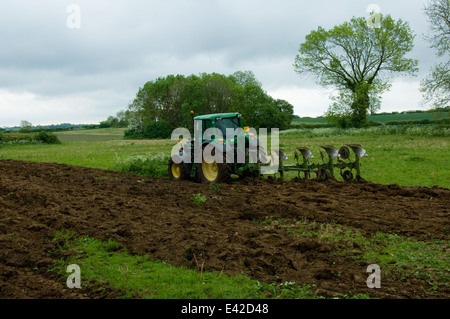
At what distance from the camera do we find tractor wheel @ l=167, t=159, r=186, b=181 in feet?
45.9

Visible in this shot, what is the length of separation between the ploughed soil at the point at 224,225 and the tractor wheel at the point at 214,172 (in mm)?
545

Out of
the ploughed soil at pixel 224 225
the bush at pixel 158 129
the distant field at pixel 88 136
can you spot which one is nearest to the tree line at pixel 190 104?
the bush at pixel 158 129

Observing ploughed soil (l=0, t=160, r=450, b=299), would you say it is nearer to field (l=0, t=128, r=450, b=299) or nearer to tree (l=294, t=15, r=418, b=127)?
field (l=0, t=128, r=450, b=299)

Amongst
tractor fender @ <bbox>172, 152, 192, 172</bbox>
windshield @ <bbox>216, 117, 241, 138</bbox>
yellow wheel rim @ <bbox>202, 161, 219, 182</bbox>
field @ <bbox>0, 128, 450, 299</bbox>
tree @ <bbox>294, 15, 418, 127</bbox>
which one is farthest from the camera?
tree @ <bbox>294, 15, 418, 127</bbox>

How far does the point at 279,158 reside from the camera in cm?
1338

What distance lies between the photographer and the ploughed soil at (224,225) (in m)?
5.26

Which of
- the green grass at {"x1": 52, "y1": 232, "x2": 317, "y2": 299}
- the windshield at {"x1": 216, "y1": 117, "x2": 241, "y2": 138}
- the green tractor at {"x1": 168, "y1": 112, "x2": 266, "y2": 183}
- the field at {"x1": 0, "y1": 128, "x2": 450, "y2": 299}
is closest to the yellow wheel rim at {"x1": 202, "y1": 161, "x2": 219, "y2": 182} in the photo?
the green tractor at {"x1": 168, "y1": 112, "x2": 266, "y2": 183}

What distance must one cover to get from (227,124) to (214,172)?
5.18 ft

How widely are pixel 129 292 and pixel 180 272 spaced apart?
79 centimetres

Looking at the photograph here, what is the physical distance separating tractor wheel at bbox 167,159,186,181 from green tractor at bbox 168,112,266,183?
29cm

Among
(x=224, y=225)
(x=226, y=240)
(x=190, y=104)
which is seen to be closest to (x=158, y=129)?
(x=190, y=104)

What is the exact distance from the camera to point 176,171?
14555mm

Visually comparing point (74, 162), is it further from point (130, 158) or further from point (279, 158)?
point (279, 158)

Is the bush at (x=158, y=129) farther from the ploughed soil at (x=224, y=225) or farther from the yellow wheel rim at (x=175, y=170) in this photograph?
the ploughed soil at (x=224, y=225)
